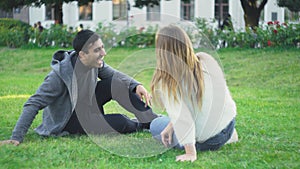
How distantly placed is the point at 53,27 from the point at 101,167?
41.9 ft

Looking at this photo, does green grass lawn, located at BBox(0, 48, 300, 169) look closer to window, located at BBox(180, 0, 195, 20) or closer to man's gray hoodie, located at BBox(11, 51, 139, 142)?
man's gray hoodie, located at BBox(11, 51, 139, 142)

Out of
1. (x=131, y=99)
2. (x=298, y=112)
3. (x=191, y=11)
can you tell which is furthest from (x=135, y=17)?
(x=191, y=11)

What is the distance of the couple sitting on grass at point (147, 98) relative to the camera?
14.0 ft

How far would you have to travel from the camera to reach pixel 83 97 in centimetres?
536

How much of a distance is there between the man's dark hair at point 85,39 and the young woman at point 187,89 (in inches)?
33.3

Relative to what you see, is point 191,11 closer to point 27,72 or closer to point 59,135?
point 27,72

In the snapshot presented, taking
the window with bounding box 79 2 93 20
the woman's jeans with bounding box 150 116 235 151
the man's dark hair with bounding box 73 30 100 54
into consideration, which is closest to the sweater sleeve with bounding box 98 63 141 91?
the man's dark hair with bounding box 73 30 100 54

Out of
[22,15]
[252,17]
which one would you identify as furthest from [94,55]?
[22,15]

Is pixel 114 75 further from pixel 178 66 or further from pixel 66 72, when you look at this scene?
pixel 178 66

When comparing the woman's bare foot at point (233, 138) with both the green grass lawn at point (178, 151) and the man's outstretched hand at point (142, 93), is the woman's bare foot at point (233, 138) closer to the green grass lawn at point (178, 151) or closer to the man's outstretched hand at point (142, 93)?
the green grass lawn at point (178, 151)

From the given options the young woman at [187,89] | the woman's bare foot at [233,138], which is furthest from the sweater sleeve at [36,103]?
the woman's bare foot at [233,138]

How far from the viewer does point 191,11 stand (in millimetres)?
34344

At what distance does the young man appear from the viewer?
5012mm

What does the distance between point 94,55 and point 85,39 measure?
157 mm
